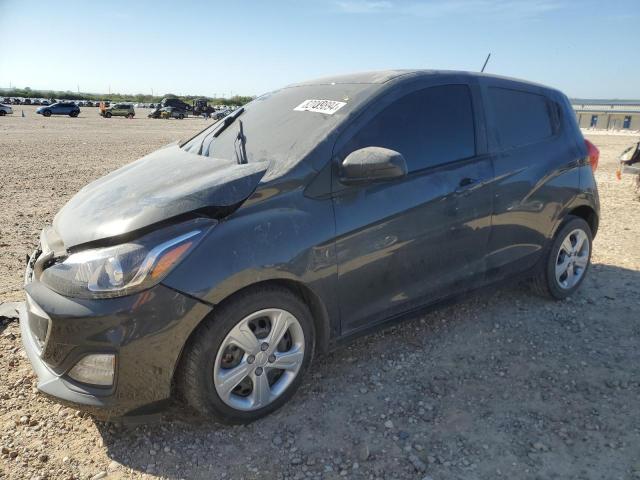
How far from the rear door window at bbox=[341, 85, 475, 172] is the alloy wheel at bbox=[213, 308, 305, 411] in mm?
1017

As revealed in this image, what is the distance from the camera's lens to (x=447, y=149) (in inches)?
130

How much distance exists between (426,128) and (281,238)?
4.32ft

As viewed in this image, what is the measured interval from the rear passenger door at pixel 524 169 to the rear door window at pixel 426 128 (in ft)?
0.83

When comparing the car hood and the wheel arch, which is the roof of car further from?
the wheel arch

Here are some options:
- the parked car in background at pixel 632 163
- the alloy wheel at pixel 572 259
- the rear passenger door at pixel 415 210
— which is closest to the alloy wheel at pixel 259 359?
the rear passenger door at pixel 415 210

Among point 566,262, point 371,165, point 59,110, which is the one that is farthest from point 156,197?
point 59,110

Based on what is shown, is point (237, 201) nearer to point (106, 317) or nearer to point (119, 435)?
point (106, 317)

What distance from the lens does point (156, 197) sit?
2650 millimetres

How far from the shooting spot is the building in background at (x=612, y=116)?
2308 inches

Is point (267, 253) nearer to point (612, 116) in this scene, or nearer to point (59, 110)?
point (59, 110)

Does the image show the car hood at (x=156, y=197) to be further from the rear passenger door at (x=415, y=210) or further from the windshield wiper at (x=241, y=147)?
the rear passenger door at (x=415, y=210)

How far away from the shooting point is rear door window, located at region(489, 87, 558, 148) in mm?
3650

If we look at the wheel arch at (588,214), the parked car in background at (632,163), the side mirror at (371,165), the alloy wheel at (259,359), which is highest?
the side mirror at (371,165)

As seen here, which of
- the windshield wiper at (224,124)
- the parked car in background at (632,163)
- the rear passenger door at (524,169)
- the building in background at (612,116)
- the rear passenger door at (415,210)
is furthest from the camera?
the building in background at (612,116)
